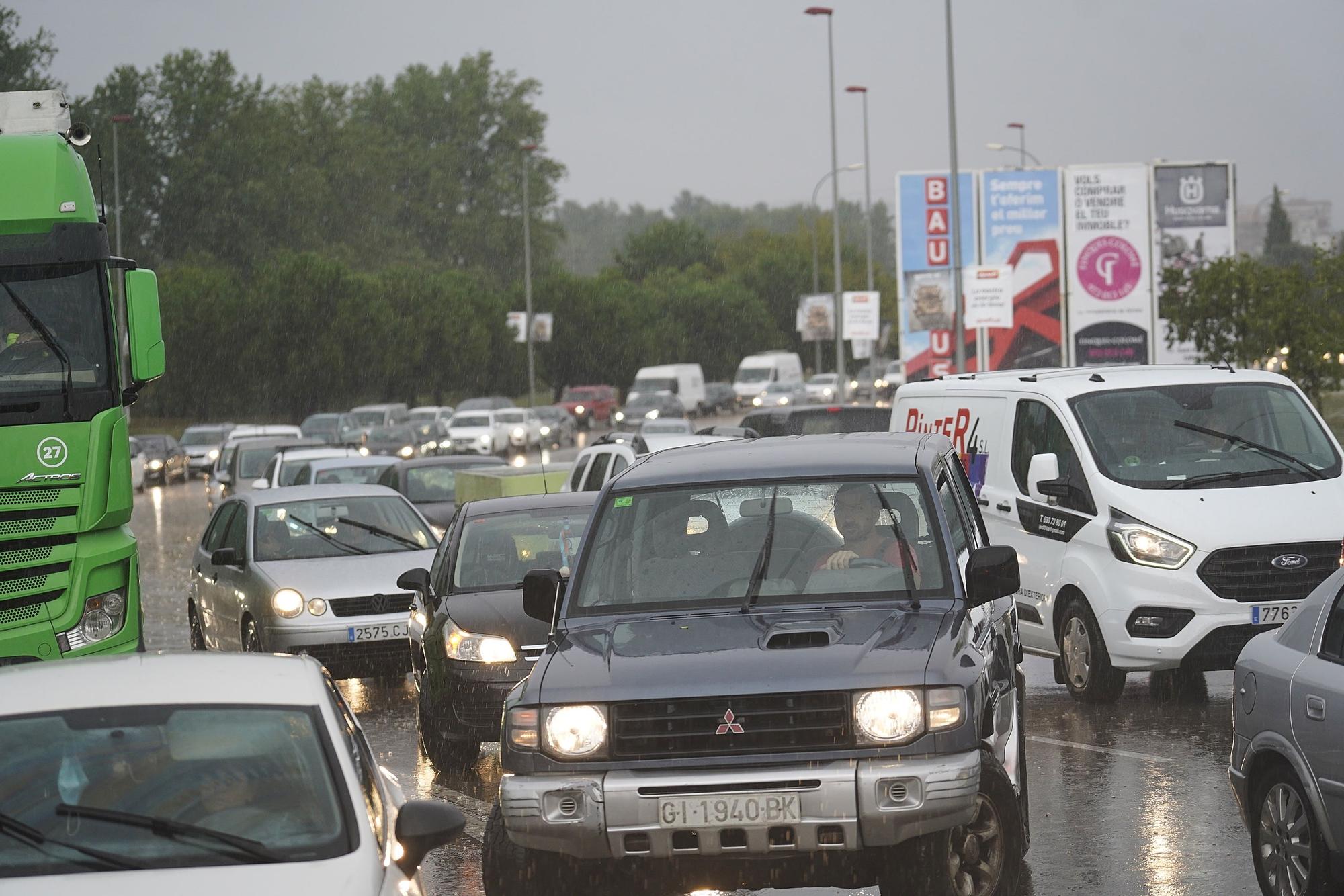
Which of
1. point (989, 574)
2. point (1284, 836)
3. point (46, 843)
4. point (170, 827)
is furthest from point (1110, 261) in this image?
point (46, 843)

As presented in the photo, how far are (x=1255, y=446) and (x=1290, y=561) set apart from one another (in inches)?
38.7

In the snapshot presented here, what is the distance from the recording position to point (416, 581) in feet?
37.9

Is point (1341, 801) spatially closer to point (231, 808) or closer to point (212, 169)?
point (231, 808)

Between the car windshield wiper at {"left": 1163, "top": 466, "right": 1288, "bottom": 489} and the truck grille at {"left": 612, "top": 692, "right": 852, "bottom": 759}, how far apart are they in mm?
6257

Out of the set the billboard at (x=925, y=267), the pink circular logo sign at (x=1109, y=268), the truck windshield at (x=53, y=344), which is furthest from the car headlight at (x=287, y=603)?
the pink circular logo sign at (x=1109, y=268)

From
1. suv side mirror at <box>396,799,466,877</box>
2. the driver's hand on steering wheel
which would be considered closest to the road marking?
the driver's hand on steering wheel

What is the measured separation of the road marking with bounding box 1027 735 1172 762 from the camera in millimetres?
10156

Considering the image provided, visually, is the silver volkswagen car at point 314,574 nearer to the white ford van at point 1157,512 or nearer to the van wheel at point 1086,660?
the white ford van at point 1157,512

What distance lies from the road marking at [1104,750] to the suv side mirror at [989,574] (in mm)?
3583

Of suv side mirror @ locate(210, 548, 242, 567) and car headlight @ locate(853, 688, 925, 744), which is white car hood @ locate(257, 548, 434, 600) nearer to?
suv side mirror @ locate(210, 548, 242, 567)

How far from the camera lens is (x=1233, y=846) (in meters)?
8.01

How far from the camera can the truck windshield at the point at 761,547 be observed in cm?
705

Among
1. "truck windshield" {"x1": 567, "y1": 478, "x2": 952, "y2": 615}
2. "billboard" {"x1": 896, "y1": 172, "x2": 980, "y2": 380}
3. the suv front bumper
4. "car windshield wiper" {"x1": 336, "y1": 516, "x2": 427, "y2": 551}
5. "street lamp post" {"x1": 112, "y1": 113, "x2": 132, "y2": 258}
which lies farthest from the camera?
"street lamp post" {"x1": 112, "y1": 113, "x2": 132, "y2": 258}

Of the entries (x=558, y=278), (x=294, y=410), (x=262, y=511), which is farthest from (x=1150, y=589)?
(x=558, y=278)
